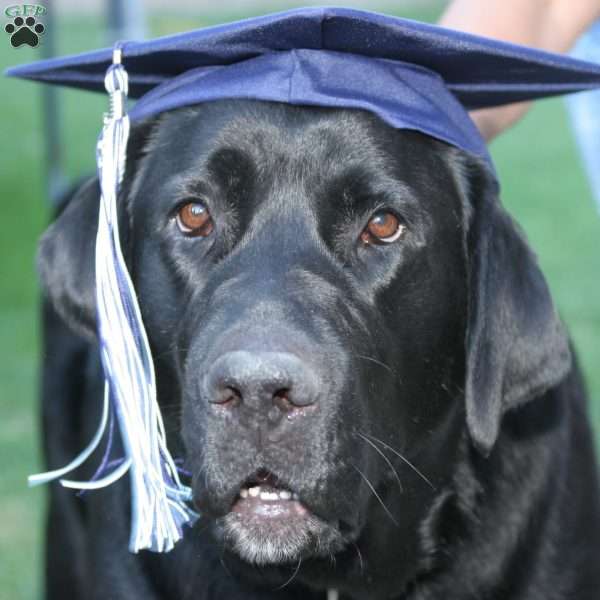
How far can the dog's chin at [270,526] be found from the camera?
2799mm

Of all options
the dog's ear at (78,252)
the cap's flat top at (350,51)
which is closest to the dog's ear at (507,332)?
the cap's flat top at (350,51)

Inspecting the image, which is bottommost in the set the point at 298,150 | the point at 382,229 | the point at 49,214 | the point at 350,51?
the point at 49,214

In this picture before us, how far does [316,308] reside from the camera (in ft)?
9.18

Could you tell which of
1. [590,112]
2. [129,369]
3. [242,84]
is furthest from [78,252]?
[590,112]

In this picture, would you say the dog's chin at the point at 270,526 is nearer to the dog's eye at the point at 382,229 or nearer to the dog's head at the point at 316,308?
the dog's head at the point at 316,308

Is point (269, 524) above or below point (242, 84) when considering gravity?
below

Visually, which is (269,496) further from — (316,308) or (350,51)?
(350,51)

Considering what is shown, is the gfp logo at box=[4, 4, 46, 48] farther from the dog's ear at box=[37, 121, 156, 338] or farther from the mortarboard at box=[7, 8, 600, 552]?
the mortarboard at box=[7, 8, 600, 552]

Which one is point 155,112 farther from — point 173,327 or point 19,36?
point 19,36

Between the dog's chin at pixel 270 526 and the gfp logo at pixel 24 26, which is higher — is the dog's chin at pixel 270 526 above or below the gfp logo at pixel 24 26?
below

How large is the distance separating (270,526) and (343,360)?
1.29ft

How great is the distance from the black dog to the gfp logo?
0.86 meters

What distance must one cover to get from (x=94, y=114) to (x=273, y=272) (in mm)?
10023

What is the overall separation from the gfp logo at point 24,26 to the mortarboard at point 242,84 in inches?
35.5
